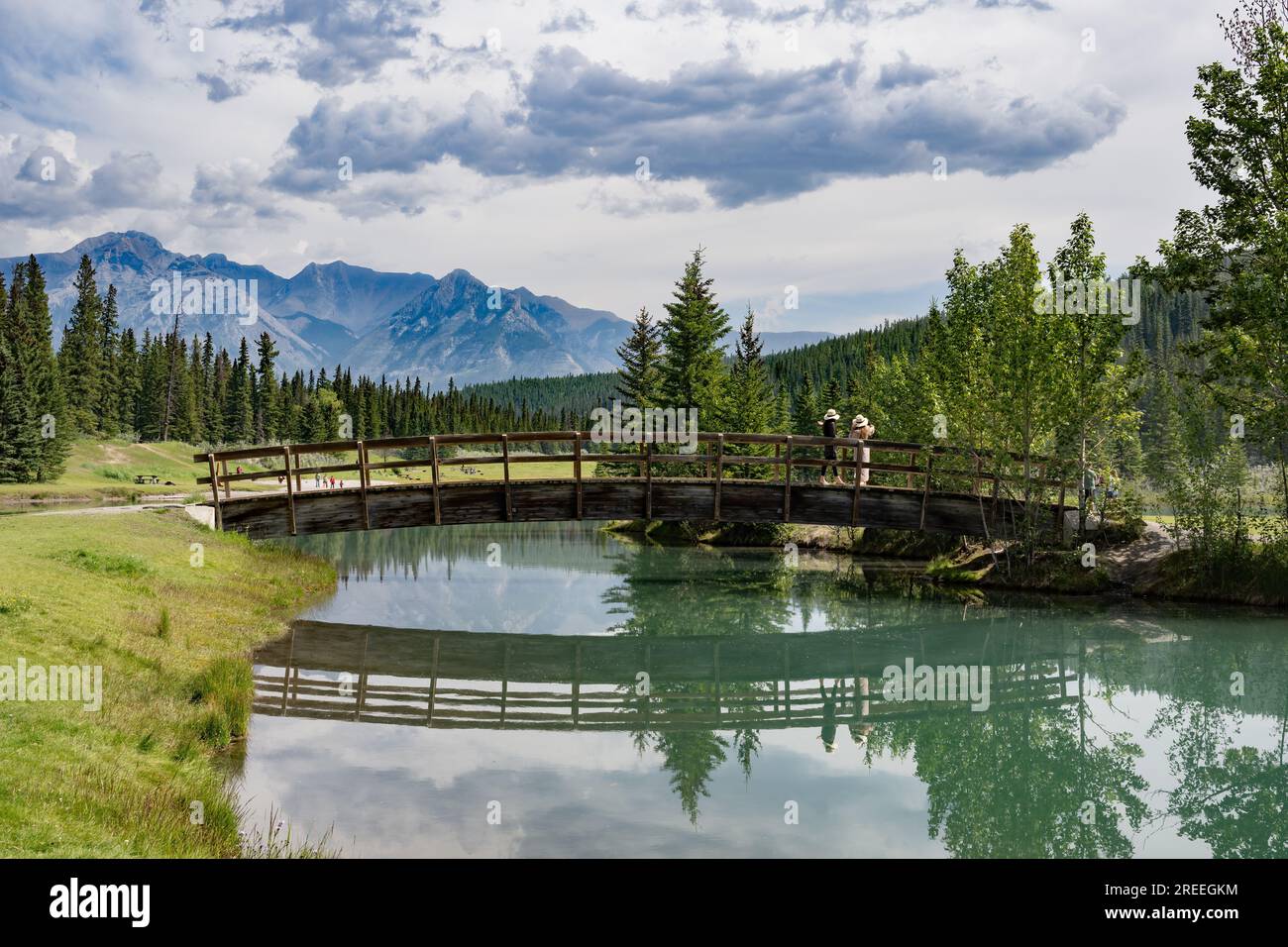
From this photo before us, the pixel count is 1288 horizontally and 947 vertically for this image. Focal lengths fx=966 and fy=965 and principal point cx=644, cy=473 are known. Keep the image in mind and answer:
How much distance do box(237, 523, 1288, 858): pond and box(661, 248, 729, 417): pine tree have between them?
2506cm

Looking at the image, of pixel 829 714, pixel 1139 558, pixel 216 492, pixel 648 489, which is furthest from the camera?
pixel 1139 558

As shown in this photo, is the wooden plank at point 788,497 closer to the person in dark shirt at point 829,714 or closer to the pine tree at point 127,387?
the person in dark shirt at point 829,714

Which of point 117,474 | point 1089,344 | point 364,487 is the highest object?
point 1089,344

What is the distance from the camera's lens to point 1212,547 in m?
28.6

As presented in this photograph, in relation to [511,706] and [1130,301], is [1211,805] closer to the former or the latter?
[511,706]

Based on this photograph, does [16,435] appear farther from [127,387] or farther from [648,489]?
[648,489]

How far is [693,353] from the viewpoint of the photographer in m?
54.2

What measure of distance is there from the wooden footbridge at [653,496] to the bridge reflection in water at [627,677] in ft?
16.7

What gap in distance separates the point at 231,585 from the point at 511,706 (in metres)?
9.27

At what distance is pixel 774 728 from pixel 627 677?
4468 millimetres

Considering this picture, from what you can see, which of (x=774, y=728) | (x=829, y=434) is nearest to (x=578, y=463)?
(x=829, y=434)

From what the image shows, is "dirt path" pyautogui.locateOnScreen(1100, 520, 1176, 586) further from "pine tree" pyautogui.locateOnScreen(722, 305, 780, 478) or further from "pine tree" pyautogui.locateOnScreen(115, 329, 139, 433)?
"pine tree" pyautogui.locateOnScreen(115, 329, 139, 433)

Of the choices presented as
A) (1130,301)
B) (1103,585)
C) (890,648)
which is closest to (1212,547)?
(1103,585)

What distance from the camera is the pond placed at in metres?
11.1
